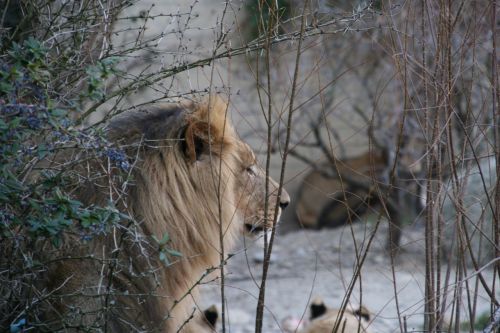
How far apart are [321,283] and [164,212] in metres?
3.35

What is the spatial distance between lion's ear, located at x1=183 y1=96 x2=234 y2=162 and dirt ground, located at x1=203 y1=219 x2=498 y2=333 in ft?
4.29

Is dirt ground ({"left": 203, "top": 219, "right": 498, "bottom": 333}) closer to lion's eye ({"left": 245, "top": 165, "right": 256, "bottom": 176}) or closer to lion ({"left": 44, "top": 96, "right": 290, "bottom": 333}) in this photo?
lion's eye ({"left": 245, "top": 165, "right": 256, "bottom": 176})

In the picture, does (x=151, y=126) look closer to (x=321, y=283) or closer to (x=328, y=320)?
(x=328, y=320)

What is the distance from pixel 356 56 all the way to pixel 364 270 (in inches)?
77.9

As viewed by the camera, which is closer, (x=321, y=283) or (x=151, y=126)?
(x=151, y=126)

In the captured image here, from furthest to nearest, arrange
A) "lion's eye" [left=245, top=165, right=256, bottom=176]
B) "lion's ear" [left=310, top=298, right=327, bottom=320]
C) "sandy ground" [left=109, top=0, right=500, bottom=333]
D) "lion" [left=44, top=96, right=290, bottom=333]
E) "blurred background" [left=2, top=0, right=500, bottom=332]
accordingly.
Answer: "sandy ground" [left=109, top=0, right=500, bottom=333]
"lion's ear" [left=310, top=298, right=327, bottom=320]
"lion's eye" [left=245, top=165, right=256, bottom=176]
"lion" [left=44, top=96, right=290, bottom=333]
"blurred background" [left=2, top=0, right=500, bottom=332]

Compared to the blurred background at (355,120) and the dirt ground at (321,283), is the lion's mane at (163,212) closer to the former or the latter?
the blurred background at (355,120)

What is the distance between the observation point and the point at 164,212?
3197 mm

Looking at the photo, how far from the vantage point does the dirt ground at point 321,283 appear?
17.3 ft

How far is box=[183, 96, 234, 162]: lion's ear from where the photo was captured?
10.4ft

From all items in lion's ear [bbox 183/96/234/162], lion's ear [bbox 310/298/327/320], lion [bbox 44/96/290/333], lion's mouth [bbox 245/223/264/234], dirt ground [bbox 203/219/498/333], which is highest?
lion's ear [bbox 183/96/234/162]

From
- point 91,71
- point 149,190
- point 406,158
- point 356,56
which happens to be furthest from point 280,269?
point 91,71

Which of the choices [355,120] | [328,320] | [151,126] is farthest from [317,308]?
[355,120]

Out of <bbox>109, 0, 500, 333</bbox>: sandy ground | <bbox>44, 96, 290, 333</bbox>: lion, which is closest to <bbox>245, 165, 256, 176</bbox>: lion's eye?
<bbox>44, 96, 290, 333</bbox>: lion
